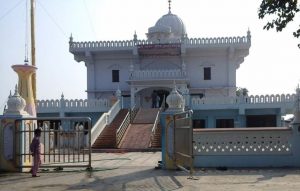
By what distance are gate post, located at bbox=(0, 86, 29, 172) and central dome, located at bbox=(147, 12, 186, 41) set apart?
85.2ft

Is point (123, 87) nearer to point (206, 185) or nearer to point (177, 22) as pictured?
point (177, 22)

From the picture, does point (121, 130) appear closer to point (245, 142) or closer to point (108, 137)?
point (108, 137)

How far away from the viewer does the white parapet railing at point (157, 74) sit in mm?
33438

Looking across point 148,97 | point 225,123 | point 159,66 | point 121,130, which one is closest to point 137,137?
point 121,130

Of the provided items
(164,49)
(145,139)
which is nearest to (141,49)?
(164,49)

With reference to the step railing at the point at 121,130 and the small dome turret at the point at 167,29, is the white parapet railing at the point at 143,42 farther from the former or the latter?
the step railing at the point at 121,130

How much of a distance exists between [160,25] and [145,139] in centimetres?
1917

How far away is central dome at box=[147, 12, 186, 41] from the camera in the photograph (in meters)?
38.4

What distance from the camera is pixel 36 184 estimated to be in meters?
9.95

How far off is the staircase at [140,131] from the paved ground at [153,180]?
9.85 metres

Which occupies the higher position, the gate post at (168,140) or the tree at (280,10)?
the tree at (280,10)

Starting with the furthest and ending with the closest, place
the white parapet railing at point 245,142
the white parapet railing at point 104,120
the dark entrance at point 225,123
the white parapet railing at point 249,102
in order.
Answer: the dark entrance at point 225,123 < the white parapet railing at point 249,102 < the white parapet railing at point 104,120 < the white parapet railing at point 245,142

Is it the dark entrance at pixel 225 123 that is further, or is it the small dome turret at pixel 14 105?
the dark entrance at pixel 225 123

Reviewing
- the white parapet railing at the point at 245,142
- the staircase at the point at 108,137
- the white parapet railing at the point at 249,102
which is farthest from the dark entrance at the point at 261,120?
the white parapet railing at the point at 245,142
